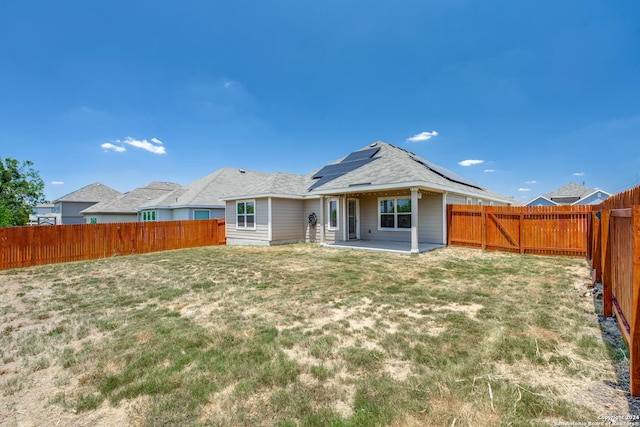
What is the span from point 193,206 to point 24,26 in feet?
36.2

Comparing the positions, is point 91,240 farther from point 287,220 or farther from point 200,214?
point 287,220

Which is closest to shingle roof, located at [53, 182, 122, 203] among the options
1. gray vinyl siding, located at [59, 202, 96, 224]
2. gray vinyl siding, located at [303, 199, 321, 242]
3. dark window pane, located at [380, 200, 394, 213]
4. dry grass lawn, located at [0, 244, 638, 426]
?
gray vinyl siding, located at [59, 202, 96, 224]

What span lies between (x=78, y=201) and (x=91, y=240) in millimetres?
26282

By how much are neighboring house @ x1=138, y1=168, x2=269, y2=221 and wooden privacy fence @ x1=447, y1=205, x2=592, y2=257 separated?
14.0 m

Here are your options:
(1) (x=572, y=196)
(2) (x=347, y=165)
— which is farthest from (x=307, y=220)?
(1) (x=572, y=196)

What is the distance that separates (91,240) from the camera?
1115 cm

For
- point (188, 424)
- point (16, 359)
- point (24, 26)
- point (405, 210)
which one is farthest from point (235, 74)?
point (188, 424)

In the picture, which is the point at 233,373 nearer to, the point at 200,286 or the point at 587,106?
the point at 200,286

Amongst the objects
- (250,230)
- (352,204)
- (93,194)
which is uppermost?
(93,194)

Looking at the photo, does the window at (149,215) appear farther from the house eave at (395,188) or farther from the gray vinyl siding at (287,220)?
the house eave at (395,188)

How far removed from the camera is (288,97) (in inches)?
688

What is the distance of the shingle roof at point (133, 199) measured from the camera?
24344mm

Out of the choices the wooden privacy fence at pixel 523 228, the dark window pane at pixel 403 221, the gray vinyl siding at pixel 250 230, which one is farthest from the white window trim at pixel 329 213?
the wooden privacy fence at pixel 523 228

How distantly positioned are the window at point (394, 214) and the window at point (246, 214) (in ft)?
22.2
